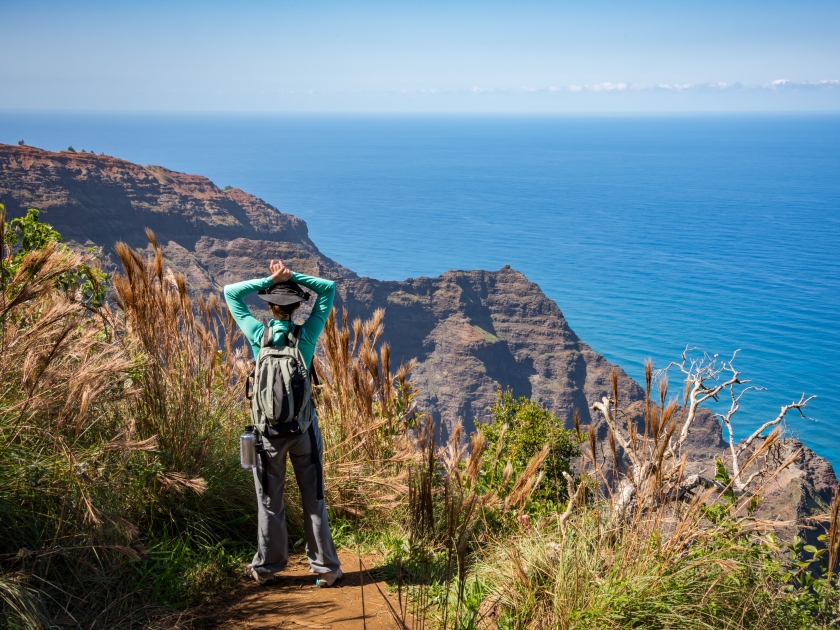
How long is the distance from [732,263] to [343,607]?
133 m

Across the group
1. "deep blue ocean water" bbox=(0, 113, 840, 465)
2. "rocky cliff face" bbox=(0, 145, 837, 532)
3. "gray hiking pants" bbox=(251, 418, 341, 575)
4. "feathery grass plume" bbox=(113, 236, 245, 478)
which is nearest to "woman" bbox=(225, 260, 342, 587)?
"gray hiking pants" bbox=(251, 418, 341, 575)

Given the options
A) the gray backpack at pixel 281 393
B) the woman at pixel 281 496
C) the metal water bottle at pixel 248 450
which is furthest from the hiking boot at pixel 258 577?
the gray backpack at pixel 281 393

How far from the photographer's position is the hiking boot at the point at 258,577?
3.16 m

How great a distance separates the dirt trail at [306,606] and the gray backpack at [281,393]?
79 centimetres

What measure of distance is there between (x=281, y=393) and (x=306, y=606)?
1.02 metres

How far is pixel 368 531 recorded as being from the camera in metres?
3.88

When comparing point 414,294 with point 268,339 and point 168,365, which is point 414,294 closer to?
point 168,365

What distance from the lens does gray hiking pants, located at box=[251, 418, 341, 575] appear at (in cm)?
314

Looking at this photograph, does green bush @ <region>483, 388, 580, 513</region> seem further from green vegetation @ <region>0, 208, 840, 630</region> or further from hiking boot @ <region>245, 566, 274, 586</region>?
hiking boot @ <region>245, 566, 274, 586</region>

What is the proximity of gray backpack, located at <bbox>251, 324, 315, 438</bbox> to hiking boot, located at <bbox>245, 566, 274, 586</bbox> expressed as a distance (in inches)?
29.0

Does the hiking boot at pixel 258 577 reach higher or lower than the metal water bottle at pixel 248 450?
lower

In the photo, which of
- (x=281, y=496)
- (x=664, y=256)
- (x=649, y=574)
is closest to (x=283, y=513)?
(x=281, y=496)

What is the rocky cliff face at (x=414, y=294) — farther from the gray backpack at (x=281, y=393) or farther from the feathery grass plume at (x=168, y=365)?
the gray backpack at (x=281, y=393)

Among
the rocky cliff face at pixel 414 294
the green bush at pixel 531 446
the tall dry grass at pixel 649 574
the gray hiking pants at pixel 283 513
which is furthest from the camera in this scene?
the rocky cliff face at pixel 414 294
